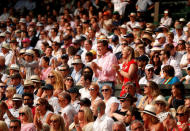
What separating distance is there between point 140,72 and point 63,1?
36.6ft

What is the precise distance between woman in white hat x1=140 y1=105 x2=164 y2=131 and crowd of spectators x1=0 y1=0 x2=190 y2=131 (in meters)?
0.02

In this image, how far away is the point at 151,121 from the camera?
7645mm

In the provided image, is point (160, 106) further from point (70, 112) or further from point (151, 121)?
point (70, 112)

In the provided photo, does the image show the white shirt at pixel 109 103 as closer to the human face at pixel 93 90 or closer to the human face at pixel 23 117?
the human face at pixel 93 90

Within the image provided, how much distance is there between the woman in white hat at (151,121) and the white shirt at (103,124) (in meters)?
0.72

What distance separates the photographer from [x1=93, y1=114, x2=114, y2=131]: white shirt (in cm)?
816

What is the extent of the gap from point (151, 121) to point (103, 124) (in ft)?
3.05

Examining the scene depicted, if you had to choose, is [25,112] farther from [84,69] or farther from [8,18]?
[8,18]

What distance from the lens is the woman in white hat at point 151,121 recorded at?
24.7ft

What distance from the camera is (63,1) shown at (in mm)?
21734

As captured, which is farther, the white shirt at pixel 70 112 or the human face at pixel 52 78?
the human face at pixel 52 78

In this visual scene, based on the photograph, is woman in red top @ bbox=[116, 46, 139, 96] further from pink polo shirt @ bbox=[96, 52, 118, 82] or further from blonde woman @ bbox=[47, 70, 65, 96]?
blonde woman @ bbox=[47, 70, 65, 96]

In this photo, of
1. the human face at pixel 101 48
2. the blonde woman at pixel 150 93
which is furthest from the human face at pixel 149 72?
the blonde woman at pixel 150 93

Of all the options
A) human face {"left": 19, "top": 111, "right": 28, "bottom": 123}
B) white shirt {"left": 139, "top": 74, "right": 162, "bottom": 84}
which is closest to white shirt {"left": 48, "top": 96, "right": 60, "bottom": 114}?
human face {"left": 19, "top": 111, "right": 28, "bottom": 123}
